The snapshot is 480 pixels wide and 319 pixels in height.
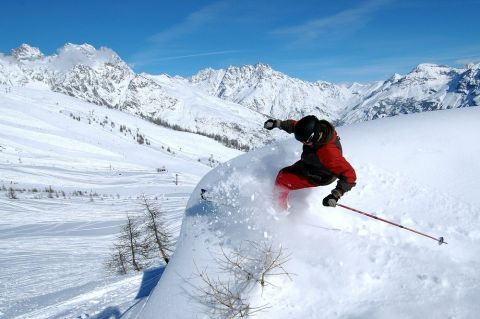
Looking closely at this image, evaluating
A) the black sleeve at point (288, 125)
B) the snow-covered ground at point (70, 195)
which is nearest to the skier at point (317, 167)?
the black sleeve at point (288, 125)

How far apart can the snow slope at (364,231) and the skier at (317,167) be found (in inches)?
11.9

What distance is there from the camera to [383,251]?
19.7ft

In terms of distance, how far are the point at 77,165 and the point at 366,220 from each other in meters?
113

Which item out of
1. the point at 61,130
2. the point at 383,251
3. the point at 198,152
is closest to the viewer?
the point at 383,251

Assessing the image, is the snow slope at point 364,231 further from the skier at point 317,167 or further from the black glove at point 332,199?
the black glove at point 332,199

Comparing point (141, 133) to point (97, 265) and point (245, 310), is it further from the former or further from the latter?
point (245, 310)

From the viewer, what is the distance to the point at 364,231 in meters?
6.53

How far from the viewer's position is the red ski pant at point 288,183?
7.45 m

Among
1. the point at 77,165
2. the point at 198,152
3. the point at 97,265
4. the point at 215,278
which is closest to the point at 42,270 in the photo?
the point at 97,265

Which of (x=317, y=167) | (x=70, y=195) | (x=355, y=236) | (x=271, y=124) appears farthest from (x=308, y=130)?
(x=70, y=195)

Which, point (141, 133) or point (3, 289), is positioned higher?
point (141, 133)

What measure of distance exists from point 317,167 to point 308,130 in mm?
882

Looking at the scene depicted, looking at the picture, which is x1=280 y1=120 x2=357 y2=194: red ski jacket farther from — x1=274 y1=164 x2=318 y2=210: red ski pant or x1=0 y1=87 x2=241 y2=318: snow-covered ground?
x1=0 y1=87 x2=241 y2=318: snow-covered ground

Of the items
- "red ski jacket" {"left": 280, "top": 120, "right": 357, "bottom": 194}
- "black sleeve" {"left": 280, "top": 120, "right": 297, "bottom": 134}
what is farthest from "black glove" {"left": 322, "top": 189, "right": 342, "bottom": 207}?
"black sleeve" {"left": 280, "top": 120, "right": 297, "bottom": 134}
